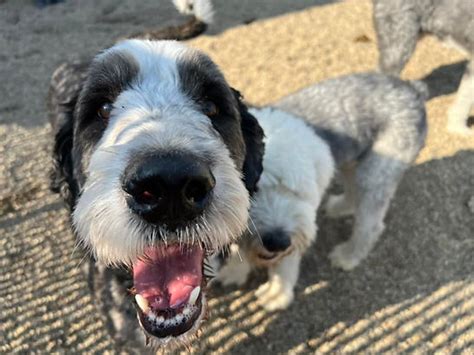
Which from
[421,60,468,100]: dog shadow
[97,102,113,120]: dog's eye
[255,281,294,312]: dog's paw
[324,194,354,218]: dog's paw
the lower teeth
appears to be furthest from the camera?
[421,60,468,100]: dog shadow

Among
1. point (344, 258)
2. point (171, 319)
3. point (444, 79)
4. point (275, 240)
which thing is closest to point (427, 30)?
point (444, 79)

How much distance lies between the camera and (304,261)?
3.48 m

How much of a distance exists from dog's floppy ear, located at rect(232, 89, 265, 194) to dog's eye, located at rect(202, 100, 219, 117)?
0.76 feet

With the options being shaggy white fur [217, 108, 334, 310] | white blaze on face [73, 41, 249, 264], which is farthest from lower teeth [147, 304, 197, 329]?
shaggy white fur [217, 108, 334, 310]

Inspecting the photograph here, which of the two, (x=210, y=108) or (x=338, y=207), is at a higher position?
(x=210, y=108)

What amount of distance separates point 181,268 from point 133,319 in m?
0.73

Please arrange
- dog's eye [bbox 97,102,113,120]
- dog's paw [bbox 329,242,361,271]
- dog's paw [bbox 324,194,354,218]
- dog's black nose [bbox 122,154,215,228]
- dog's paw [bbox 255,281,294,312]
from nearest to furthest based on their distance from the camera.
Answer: dog's black nose [bbox 122,154,215,228]
dog's eye [bbox 97,102,113,120]
dog's paw [bbox 255,281,294,312]
dog's paw [bbox 329,242,361,271]
dog's paw [bbox 324,194,354,218]

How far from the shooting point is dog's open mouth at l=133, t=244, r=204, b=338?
69.0 inches

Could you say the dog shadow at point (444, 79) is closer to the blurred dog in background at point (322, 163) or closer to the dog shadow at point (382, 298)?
the dog shadow at point (382, 298)

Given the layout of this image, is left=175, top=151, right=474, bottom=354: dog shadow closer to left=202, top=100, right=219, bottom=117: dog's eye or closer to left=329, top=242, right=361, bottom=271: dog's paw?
left=329, top=242, right=361, bottom=271: dog's paw

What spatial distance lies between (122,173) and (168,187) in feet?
0.64

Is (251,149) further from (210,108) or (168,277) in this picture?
(168,277)

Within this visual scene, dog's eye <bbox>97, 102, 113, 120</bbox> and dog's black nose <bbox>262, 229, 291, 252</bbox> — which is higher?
dog's eye <bbox>97, 102, 113, 120</bbox>

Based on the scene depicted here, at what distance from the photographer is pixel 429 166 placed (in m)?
4.24
